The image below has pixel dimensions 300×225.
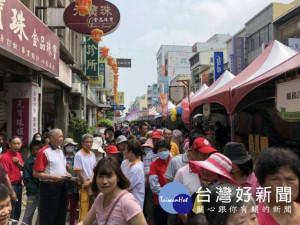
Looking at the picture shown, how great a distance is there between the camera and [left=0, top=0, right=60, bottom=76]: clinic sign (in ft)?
18.3

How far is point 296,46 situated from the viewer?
20047 millimetres

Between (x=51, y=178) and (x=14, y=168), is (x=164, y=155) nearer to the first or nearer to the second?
(x=51, y=178)

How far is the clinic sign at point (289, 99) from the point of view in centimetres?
375

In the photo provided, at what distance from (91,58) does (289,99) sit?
52.5 ft

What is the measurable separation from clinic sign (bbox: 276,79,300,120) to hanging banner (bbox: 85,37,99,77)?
15242 mm

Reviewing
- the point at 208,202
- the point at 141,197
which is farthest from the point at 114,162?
the point at 141,197

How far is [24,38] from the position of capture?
21.5 ft

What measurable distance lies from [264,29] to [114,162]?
27852 mm

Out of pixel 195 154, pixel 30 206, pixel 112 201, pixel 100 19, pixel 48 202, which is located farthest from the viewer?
pixel 100 19

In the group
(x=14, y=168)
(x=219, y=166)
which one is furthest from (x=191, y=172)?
(x=14, y=168)

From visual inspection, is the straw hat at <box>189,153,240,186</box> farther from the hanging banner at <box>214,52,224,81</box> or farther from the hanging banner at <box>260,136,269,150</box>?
the hanging banner at <box>214,52,224,81</box>

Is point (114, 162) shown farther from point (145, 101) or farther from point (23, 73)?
point (145, 101)

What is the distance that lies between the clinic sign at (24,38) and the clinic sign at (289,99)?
463 cm

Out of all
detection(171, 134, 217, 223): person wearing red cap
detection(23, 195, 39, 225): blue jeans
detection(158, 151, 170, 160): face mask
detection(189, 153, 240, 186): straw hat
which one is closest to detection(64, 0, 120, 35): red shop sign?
detection(23, 195, 39, 225): blue jeans
